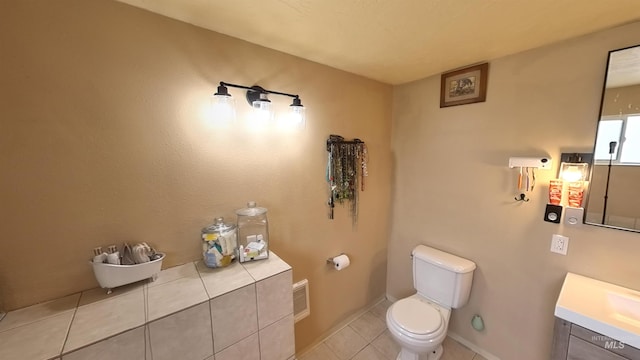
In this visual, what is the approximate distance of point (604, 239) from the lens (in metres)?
1.30

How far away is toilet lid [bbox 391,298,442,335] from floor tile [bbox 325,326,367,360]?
0.55 meters

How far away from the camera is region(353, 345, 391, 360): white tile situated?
6.01ft

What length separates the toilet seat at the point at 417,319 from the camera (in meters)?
1.52

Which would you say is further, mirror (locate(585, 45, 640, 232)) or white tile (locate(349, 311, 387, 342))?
white tile (locate(349, 311, 387, 342))

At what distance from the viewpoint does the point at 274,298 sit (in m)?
1.20

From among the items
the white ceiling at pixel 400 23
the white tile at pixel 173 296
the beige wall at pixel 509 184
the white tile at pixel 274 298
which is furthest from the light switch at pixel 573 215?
the white tile at pixel 173 296

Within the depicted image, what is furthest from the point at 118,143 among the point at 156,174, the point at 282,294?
the point at 282,294

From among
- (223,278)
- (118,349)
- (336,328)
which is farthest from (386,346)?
(118,349)

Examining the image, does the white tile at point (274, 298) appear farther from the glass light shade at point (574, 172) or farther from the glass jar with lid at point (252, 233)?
the glass light shade at point (574, 172)

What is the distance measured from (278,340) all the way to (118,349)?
28.4 inches

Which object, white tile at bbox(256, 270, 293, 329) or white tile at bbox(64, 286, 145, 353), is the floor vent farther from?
white tile at bbox(64, 286, 145, 353)

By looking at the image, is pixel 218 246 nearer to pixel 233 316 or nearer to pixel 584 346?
pixel 233 316

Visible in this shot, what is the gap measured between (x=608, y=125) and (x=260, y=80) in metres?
2.02

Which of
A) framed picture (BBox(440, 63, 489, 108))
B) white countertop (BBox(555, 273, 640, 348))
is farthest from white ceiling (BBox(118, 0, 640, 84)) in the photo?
white countertop (BBox(555, 273, 640, 348))
